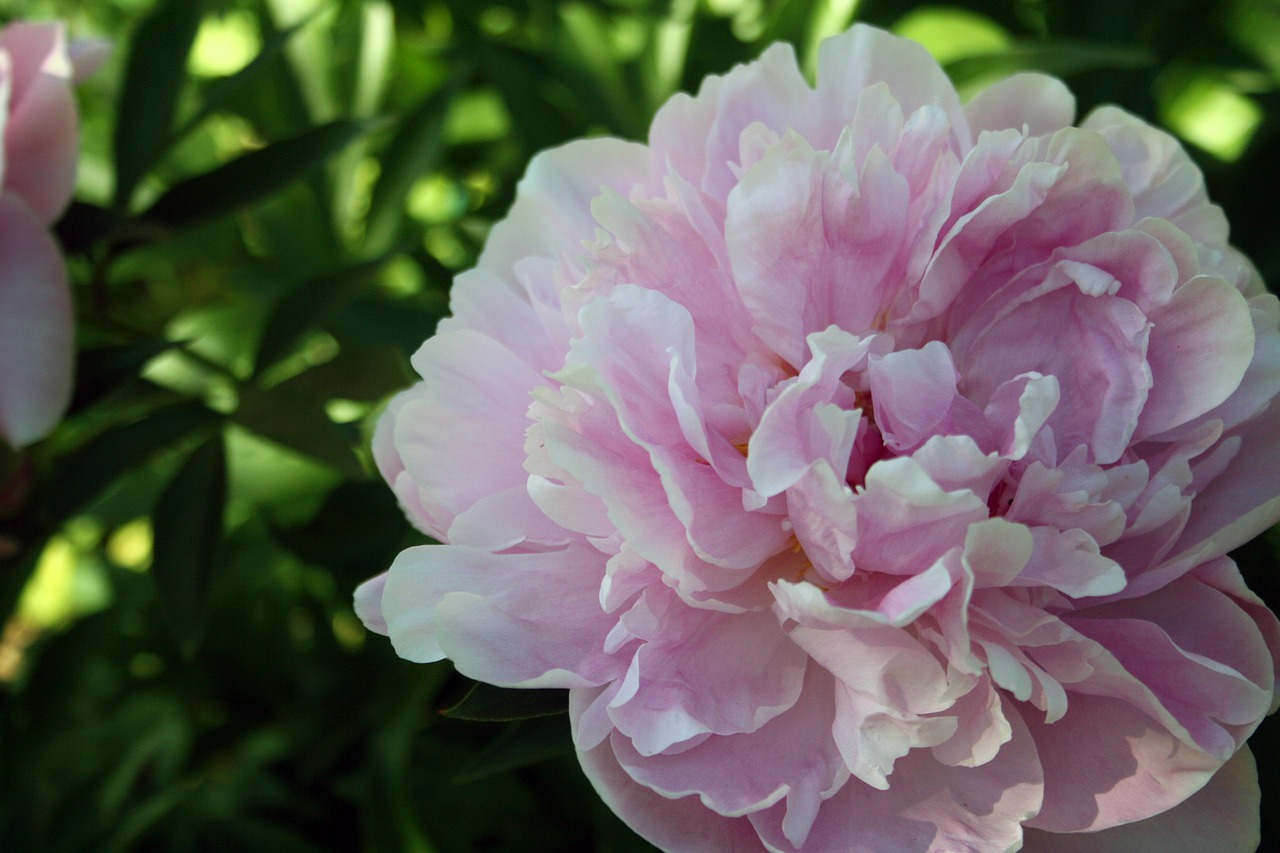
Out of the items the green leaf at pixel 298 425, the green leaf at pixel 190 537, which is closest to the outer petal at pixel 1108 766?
the green leaf at pixel 298 425

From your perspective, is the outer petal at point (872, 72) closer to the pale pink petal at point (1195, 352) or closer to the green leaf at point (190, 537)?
the pale pink petal at point (1195, 352)

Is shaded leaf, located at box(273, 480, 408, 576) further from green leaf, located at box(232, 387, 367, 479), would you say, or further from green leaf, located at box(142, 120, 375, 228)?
green leaf, located at box(142, 120, 375, 228)

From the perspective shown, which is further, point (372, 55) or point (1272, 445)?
point (372, 55)

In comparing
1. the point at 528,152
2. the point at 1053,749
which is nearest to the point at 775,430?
the point at 1053,749

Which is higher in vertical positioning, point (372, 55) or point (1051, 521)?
point (1051, 521)

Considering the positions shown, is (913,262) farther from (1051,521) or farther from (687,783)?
(687,783)

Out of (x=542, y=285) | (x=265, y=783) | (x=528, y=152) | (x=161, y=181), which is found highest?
(x=542, y=285)
